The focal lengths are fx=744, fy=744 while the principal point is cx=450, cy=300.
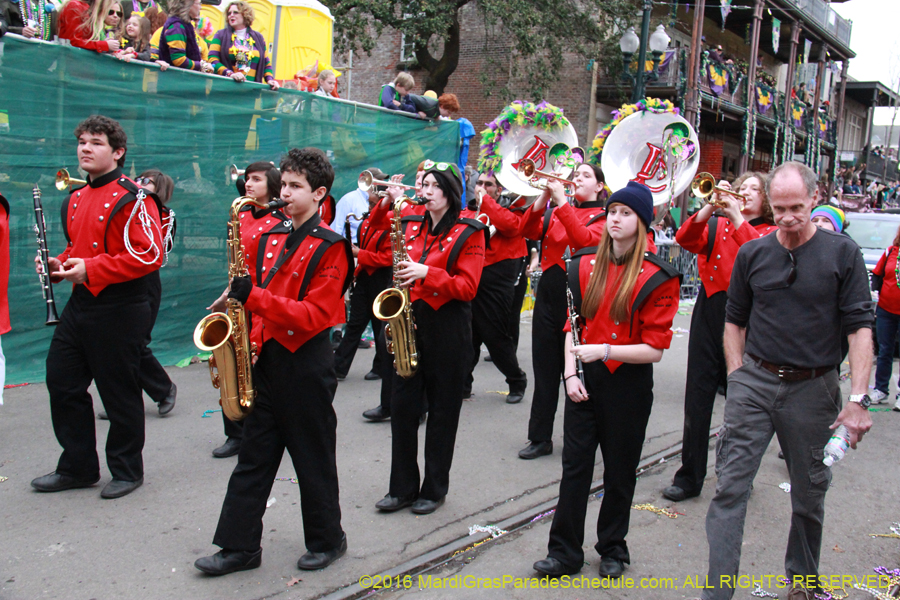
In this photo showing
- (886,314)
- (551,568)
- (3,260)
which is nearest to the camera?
(551,568)

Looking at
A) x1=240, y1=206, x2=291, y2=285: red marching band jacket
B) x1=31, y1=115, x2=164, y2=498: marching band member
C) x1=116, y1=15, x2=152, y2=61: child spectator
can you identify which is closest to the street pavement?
x1=31, y1=115, x2=164, y2=498: marching band member

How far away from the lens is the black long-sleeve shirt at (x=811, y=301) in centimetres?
312

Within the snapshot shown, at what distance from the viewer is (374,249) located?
666cm

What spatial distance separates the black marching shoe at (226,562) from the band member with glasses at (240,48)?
546 centimetres

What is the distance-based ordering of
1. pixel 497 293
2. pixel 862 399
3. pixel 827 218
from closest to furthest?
pixel 862 399 < pixel 827 218 < pixel 497 293

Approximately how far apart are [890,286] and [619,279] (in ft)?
17.0

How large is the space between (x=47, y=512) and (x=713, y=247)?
4.21m

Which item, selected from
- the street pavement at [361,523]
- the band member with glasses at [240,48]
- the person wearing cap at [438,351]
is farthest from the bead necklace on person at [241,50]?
the person wearing cap at [438,351]

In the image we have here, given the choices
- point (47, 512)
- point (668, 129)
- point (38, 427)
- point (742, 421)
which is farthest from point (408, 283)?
point (668, 129)

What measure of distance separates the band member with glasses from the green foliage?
957cm

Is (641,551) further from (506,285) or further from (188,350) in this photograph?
(188,350)

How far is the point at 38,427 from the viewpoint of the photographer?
17.6 feet

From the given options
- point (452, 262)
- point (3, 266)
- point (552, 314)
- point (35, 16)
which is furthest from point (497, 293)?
point (35, 16)

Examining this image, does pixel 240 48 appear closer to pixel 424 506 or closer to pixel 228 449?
pixel 228 449
